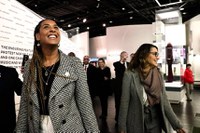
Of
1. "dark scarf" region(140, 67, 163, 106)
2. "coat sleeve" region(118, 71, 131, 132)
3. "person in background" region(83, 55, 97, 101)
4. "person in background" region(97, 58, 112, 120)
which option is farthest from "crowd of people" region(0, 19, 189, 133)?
"person in background" region(97, 58, 112, 120)

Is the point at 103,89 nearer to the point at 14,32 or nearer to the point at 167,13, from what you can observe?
the point at 14,32

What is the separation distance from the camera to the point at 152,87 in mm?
2059

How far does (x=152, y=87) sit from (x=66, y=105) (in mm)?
1004

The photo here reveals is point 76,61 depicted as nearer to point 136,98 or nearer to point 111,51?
point 136,98

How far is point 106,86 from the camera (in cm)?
584

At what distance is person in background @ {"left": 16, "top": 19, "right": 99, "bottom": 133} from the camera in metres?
1.31

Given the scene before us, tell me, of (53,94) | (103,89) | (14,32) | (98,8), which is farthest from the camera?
(98,8)

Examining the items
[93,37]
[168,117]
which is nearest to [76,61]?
[168,117]

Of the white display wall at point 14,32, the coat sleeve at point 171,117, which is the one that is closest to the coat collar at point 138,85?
the coat sleeve at point 171,117

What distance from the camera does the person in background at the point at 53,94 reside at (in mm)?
1312

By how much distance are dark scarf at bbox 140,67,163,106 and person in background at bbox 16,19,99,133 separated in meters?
0.84

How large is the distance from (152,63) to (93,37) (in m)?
16.9

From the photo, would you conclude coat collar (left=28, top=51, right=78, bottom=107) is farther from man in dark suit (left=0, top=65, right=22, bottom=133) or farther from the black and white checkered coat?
man in dark suit (left=0, top=65, right=22, bottom=133)

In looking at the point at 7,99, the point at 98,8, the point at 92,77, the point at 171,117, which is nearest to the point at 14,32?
the point at 7,99
